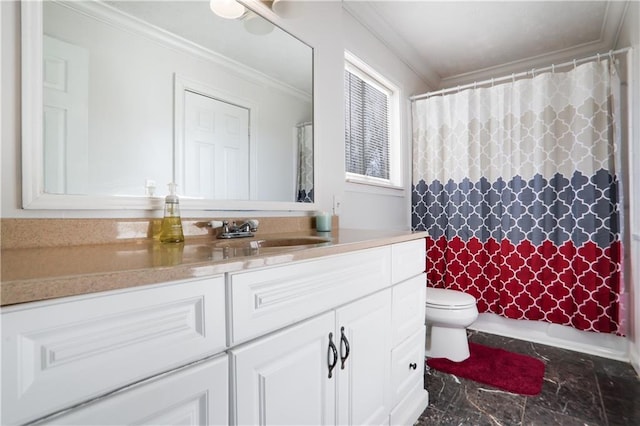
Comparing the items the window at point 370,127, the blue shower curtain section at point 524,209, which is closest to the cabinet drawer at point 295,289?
the window at point 370,127

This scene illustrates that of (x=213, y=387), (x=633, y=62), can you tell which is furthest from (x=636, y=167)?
(x=213, y=387)

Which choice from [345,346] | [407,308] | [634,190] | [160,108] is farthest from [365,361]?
[634,190]

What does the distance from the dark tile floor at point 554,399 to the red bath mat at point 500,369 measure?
0.14ft

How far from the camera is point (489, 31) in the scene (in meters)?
2.37

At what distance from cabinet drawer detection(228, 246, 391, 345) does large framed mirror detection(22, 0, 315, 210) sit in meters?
0.58

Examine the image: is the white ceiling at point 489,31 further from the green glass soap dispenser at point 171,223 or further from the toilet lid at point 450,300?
the toilet lid at point 450,300

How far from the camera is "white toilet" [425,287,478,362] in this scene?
6.32 ft

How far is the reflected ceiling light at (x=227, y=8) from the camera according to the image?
131 cm

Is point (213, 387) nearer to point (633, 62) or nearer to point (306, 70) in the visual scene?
point (306, 70)

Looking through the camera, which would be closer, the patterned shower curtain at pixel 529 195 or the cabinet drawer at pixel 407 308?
the cabinet drawer at pixel 407 308

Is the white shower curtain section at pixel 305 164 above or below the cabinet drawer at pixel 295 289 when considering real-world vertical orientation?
above

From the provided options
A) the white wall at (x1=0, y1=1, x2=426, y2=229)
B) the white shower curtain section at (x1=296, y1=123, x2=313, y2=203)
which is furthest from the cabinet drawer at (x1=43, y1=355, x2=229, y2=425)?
the white shower curtain section at (x1=296, y1=123, x2=313, y2=203)

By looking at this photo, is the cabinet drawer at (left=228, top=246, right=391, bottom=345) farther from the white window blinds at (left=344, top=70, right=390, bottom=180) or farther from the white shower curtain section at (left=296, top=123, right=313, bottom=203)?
the white window blinds at (left=344, top=70, right=390, bottom=180)

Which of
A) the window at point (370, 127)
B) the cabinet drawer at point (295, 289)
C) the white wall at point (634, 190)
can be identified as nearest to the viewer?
the cabinet drawer at point (295, 289)
